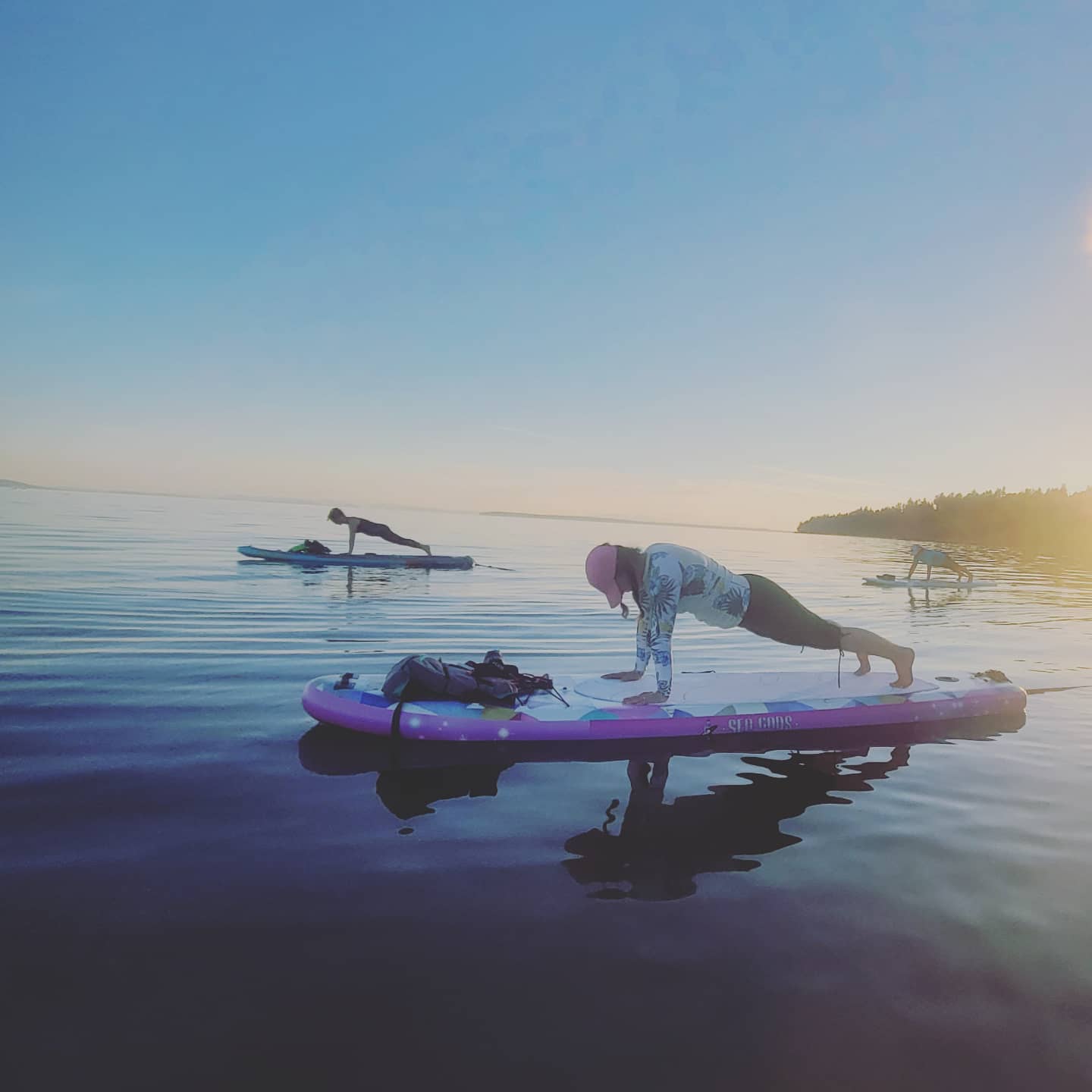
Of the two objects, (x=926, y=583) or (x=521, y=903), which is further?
(x=926, y=583)

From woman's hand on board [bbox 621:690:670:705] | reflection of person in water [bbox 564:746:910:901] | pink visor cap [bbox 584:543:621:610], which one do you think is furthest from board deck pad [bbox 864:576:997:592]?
pink visor cap [bbox 584:543:621:610]

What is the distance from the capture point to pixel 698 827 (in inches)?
221

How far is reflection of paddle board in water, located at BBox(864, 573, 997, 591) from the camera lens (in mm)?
26406

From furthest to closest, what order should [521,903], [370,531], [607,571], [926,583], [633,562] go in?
1. [370,531]
2. [926,583]
3. [633,562]
4. [607,571]
5. [521,903]

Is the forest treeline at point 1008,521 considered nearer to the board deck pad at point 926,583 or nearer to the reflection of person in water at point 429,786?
the board deck pad at point 926,583

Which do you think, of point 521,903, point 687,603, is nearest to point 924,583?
point 687,603

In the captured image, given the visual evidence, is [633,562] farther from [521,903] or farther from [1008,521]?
[1008,521]

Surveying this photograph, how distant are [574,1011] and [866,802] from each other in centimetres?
387

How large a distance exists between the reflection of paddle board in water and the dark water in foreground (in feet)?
59.7

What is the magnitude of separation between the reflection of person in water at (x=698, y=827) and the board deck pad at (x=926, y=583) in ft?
70.8

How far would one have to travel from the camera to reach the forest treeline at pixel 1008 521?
245 ft

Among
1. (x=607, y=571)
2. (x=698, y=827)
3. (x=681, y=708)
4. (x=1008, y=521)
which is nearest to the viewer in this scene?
(x=698, y=827)

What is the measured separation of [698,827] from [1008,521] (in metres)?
93.6

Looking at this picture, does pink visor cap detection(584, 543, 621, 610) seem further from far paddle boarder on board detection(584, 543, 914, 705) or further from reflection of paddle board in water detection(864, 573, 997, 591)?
reflection of paddle board in water detection(864, 573, 997, 591)
